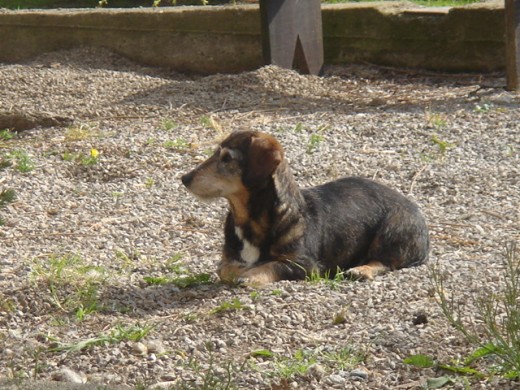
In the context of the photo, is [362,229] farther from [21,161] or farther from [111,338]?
[21,161]

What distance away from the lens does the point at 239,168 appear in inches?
220

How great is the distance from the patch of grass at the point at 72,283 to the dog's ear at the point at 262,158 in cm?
95

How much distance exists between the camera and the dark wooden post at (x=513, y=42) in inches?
374

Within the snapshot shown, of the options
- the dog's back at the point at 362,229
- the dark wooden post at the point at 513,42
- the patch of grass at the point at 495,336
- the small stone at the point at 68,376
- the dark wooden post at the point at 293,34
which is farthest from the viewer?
the dark wooden post at the point at 293,34

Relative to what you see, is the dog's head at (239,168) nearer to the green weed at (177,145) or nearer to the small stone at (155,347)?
the small stone at (155,347)

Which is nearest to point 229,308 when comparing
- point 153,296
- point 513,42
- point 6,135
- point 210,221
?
point 153,296

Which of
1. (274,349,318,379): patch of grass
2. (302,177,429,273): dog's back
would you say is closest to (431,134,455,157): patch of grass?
(302,177,429,273): dog's back

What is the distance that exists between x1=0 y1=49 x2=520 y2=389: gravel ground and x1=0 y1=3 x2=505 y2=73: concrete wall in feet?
0.87

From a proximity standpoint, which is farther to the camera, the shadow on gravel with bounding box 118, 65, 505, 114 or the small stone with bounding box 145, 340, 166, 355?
the shadow on gravel with bounding box 118, 65, 505, 114

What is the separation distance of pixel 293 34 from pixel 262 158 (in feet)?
18.8

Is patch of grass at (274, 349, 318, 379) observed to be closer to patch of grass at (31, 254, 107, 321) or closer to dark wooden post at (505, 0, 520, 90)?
patch of grass at (31, 254, 107, 321)

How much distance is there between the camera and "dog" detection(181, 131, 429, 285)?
5.57 metres

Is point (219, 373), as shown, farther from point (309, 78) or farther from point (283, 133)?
point (309, 78)

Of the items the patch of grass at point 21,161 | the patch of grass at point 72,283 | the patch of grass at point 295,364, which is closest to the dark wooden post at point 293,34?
the patch of grass at point 21,161
